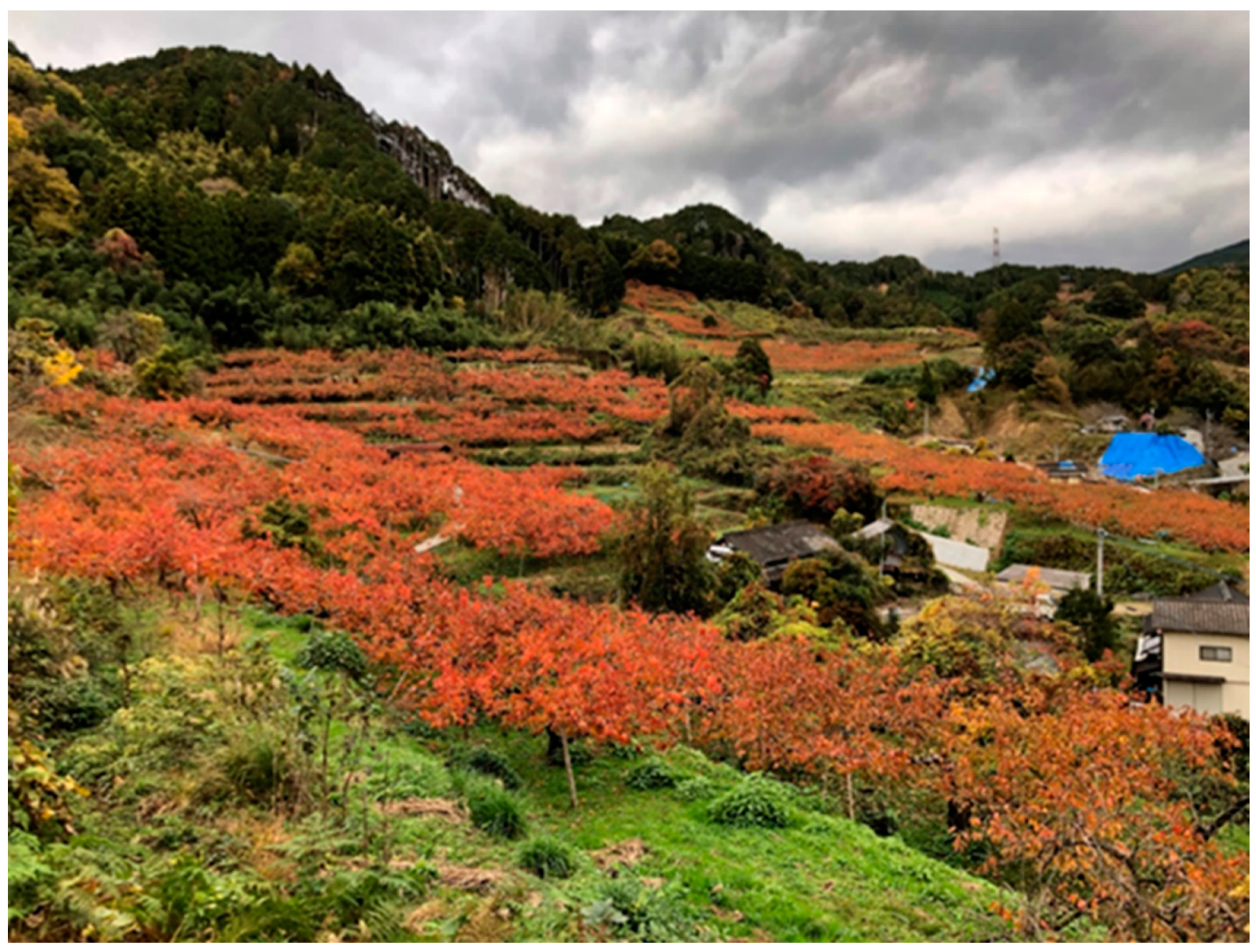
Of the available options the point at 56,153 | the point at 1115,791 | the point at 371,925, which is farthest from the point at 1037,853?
the point at 56,153

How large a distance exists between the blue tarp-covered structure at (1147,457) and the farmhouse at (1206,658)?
23.2m

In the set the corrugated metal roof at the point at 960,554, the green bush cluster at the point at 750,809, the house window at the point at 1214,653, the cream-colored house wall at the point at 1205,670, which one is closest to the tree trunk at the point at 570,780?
the green bush cluster at the point at 750,809

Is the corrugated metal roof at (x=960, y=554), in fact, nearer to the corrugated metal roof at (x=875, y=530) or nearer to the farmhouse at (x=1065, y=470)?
the corrugated metal roof at (x=875, y=530)

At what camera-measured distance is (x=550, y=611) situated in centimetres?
1092

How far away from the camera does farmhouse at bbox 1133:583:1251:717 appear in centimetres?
1734

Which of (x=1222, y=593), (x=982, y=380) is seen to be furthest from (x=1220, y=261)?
(x=1222, y=593)

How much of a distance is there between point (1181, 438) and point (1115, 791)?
41.6m

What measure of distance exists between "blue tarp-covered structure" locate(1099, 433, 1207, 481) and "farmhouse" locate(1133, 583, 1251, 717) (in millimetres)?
23241

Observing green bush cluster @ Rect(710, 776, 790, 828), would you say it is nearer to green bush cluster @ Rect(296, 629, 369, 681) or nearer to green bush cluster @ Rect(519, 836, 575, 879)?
green bush cluster @ Rect(519, 836, 575, 879)

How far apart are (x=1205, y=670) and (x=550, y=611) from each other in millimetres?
16911

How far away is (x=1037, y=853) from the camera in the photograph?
6926 millimetres

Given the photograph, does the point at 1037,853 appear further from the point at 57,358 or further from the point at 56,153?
the point at 56,153

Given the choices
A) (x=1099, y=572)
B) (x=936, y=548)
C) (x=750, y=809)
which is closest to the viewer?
(x=750, y=809)

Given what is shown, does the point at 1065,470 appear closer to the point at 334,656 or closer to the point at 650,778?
the point at 650,778
